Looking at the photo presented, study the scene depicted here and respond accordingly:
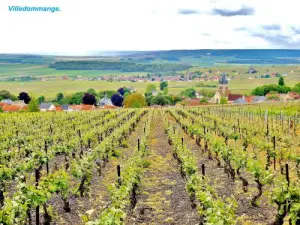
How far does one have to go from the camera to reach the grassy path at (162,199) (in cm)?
1088

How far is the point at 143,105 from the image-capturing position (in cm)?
9969

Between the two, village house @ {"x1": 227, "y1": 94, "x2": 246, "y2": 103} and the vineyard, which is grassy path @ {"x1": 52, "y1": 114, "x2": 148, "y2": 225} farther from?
village house @ {"x1": 227, "y1": 94, "x2": 246, "y2": 103}

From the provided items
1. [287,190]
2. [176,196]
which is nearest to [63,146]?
[176,196]

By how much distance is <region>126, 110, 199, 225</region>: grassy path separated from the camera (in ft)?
35.7

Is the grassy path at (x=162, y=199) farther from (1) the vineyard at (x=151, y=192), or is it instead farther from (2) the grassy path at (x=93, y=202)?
(2) the grassy path at (x=93, y=202)

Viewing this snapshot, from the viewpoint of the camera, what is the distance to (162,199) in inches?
498

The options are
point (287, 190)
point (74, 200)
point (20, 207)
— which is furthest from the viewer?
point (74, 200)

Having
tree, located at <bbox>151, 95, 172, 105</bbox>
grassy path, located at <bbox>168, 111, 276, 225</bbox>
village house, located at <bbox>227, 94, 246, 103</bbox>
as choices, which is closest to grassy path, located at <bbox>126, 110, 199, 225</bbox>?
grassy path, located at <bbox>168, 111, 276, 225</bbox>

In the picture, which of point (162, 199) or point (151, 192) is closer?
point (162, 199)

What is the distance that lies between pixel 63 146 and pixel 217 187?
25.0 feet

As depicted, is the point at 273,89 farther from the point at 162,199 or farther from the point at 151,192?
the point at 162,199

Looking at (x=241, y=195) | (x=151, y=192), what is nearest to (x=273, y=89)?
(x=241, y=195)

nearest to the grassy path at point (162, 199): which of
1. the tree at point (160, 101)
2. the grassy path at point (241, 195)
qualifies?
the grassy path at point (241, 195)

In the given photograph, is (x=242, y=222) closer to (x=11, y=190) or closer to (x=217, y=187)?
(x=217, y=187)
